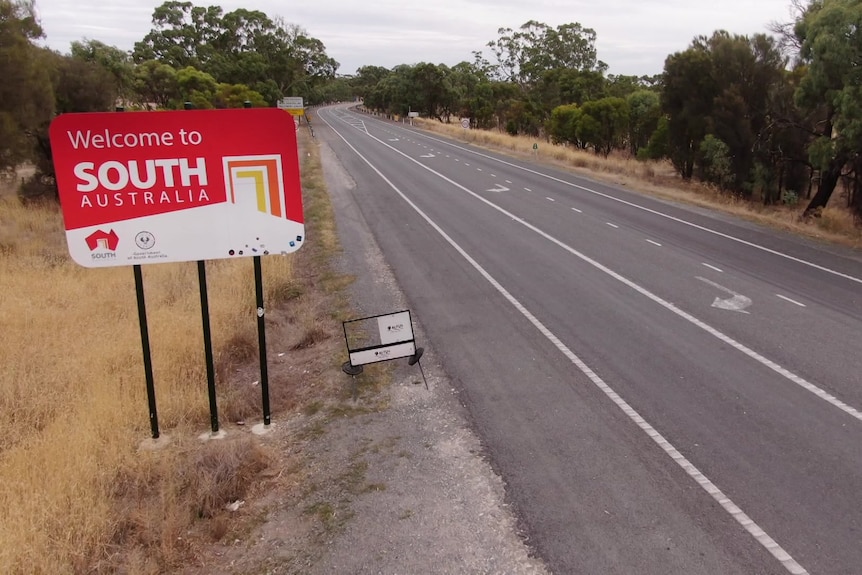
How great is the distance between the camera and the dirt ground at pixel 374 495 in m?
4.90

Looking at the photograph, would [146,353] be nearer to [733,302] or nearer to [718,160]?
[733,302]

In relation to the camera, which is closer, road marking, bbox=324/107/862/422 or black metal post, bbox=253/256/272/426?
black metal post, bbox=253/256/272/426

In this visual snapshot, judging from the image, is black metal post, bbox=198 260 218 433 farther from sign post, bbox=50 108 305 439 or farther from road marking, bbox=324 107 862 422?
road marking, bbox=324 107 862 422

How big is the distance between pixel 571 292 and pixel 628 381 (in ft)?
13.2

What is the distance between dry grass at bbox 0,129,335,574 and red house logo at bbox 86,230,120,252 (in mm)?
1953

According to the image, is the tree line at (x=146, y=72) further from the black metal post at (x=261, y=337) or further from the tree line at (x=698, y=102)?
the black metal post at (x=261, y=337)

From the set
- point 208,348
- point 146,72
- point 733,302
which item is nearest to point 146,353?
point 208,348

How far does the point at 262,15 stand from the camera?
304 feet

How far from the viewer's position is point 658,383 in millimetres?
8047

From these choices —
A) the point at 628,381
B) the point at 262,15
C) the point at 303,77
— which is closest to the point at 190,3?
the point at 262,15

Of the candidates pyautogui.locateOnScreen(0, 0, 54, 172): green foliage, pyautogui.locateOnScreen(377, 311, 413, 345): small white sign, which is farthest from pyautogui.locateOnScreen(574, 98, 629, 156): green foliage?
pyautogui.locateOnScreen(377, 311, 413, 345): small white sign

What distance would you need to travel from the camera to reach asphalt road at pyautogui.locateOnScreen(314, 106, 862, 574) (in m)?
5.21

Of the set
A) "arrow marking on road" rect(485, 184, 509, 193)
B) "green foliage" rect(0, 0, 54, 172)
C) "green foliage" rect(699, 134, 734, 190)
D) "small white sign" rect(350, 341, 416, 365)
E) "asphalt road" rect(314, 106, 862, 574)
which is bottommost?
"asphalt road" rect(314, 106, 862, 574)

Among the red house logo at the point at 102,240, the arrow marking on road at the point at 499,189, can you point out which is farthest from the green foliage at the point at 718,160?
the red house logo at the point at 102,240
